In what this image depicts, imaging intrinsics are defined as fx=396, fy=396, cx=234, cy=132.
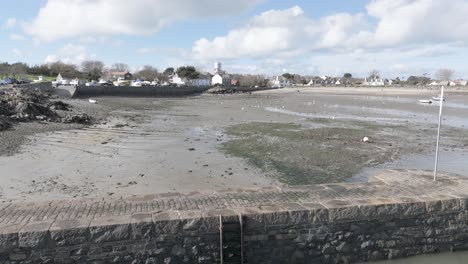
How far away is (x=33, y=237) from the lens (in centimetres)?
545

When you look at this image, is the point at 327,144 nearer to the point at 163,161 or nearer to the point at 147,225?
the point at 163,161

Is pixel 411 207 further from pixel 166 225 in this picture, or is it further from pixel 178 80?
pixel 178 80

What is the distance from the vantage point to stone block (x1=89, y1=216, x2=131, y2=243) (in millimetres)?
5656

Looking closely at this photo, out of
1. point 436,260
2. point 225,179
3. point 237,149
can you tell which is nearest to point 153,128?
point 237,149

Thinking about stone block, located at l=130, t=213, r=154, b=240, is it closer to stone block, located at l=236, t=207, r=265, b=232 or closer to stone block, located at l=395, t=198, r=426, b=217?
stone block, located at l=236, t=207, r=265, b=232

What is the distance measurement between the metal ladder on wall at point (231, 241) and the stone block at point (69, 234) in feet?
6.50

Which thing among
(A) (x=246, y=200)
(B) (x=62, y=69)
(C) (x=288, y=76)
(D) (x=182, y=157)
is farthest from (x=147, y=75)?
(A) (x=246, y=200)

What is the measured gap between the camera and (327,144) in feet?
60.4

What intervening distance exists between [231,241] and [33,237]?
9.27 feet

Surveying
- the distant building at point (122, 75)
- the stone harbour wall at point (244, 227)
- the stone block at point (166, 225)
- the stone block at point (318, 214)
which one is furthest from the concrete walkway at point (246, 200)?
the distant building at point (122, 75)

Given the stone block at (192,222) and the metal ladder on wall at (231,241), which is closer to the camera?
the stone block at (192,222)

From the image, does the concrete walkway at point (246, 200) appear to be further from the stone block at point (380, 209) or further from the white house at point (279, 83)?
the white house at point (279, 83)

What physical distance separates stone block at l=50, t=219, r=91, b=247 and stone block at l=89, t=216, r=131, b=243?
0.09 metres

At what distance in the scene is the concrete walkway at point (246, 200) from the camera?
6.19 meters
